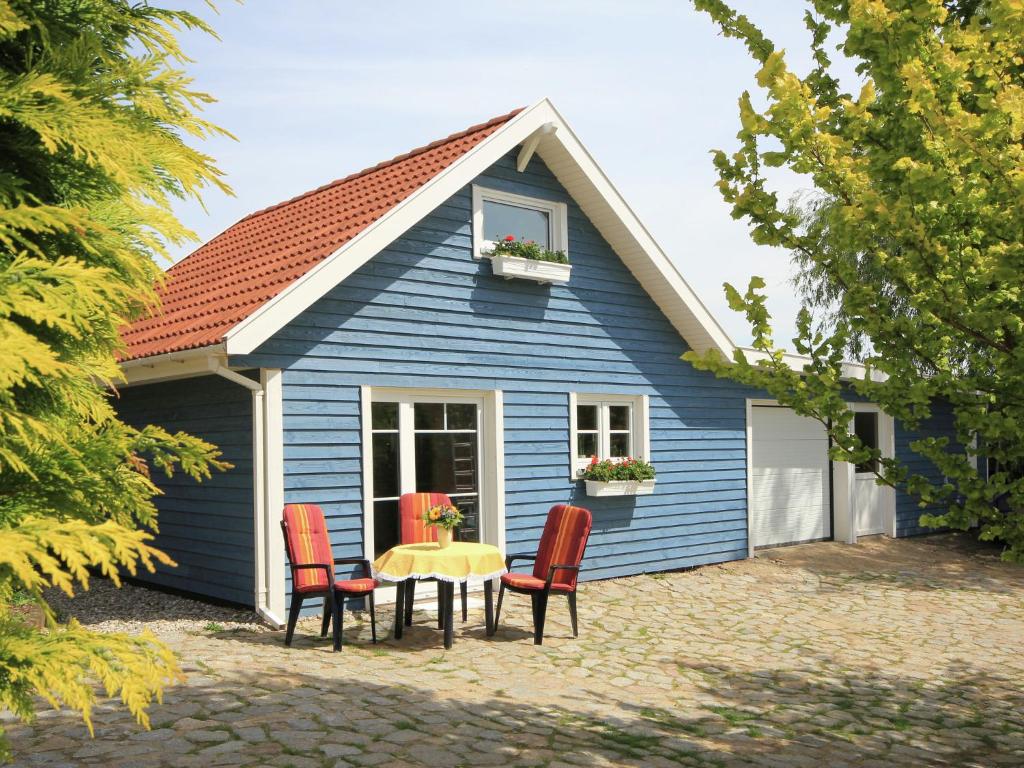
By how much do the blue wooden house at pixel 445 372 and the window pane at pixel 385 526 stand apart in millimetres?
22

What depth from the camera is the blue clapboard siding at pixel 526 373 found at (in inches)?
352

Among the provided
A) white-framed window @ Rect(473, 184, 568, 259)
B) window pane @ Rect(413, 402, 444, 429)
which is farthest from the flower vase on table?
white-framed window @ Rect(473, 184, 568, 259)

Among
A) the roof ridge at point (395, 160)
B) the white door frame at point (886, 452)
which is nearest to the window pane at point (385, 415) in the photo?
the roof ridge at point (395, 160)

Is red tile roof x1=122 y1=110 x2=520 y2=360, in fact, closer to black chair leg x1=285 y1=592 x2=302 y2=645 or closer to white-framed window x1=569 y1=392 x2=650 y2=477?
black chair leg x1=285 y1=592 x2=302 y2=645

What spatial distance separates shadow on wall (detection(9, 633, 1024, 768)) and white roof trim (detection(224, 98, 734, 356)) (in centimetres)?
310

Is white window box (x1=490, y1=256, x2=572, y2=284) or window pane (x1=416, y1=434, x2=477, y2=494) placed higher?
white window box (x1=490, y1=256, x2=572, y2=284)

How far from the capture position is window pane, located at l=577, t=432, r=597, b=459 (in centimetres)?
1135

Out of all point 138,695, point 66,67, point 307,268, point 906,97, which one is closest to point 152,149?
point 66,67

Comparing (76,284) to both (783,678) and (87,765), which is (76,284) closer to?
(87,765)

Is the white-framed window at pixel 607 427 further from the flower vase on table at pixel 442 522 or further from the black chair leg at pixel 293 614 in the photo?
the black chair leg at pixel 293 614

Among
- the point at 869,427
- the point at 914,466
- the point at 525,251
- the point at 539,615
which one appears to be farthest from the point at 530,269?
the point at 914,466

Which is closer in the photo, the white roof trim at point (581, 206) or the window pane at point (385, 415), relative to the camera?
the white roof trim at point (581, 206)

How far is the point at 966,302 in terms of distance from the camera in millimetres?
4074

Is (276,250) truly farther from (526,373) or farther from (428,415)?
(526,373)
